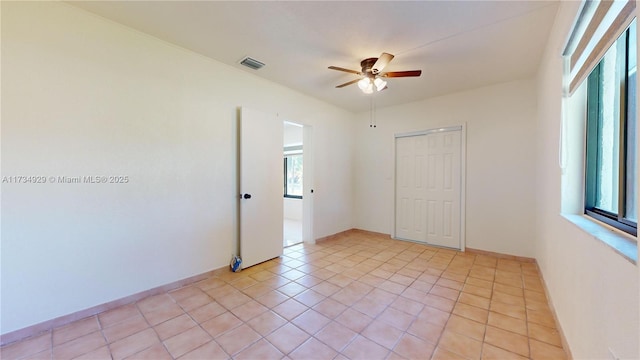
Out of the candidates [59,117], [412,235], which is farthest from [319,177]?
[59,117]

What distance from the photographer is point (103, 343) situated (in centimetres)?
172

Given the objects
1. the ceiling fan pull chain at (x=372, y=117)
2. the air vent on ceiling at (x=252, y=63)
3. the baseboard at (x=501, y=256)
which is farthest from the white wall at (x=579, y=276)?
the air vent on ceiling at (x=252, y=63)

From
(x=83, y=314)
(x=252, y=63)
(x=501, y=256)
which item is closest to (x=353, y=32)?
(x=252, y=63)

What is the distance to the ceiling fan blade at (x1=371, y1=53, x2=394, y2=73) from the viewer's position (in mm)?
2283

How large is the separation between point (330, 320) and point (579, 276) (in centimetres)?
166

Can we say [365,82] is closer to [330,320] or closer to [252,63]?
[252,63]

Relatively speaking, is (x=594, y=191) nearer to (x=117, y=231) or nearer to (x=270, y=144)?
(x=270, y=144)

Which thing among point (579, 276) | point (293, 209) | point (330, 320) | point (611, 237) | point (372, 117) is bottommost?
point (330, 320)

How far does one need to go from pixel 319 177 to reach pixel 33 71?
3.36 meters

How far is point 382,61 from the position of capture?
7.80ft

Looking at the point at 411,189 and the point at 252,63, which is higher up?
the point at 252,63

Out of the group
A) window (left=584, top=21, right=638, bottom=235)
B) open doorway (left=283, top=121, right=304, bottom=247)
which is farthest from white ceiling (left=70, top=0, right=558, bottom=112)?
open doorway (left=283, top=121, right=304, bottom=247)

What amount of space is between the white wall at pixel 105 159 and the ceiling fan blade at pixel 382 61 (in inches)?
66.7

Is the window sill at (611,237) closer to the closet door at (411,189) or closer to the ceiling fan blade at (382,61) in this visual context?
the ceiling fan blade at (382,61)
